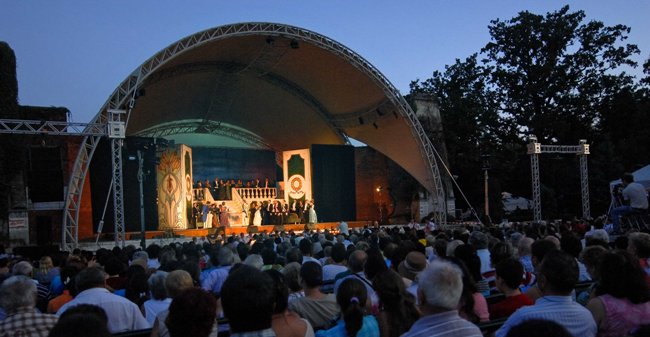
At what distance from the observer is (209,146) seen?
26.4m

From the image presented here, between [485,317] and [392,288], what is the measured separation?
0.83 meters

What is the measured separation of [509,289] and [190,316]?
2.10 meters

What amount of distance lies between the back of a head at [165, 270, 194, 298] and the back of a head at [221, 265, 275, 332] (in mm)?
1607

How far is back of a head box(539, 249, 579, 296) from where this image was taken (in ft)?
9.48

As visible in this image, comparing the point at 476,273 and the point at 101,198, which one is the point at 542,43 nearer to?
the point at 101,198


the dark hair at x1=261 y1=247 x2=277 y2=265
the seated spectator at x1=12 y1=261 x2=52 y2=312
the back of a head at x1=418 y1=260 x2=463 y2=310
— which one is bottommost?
the seated spectator at x1=12 y1=261 x2=52 y2=312

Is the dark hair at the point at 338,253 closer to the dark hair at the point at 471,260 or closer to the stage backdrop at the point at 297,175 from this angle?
the dark hair at the point at 471,260

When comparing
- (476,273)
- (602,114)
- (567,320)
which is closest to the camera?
(567,320)

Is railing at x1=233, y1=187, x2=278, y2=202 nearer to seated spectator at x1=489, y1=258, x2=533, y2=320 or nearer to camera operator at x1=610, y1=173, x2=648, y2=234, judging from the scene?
camera operator at x1=610, y1=173, x2=648, y2=234

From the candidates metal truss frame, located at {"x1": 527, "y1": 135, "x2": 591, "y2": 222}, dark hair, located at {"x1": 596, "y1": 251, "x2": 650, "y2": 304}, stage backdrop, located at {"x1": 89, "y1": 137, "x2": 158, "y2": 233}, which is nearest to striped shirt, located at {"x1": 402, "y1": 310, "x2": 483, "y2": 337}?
dark hair, located at {"x1": 596, "y1": 251, "x2": 650, "y2": 304}

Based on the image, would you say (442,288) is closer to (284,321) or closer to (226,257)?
(284,321)

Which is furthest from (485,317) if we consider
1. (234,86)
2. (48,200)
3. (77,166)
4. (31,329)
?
(234,86)

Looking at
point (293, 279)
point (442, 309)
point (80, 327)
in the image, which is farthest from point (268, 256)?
point (80, 327)

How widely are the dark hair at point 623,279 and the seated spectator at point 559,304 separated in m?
0.31
